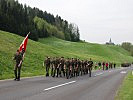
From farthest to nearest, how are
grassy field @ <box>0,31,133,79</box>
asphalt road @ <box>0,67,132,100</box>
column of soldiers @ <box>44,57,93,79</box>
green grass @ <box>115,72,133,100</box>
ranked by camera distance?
grassy field @ <box>0,31,133,79</box> < column of soldiers @ <box>44,57,93,79</box> < green grass @ <box>115,72,133,100</box> < asphalt road @ <box>0,67,132,100</box>

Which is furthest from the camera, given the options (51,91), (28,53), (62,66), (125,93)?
(28,53)

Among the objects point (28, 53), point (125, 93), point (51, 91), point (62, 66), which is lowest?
point (125, 93)

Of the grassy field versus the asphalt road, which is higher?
the grassy field

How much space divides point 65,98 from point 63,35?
171 m

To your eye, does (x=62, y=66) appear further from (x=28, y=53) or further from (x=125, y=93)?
(x=28, y=53)

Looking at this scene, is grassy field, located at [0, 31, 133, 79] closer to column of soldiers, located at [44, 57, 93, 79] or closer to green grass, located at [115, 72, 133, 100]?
column of soldiers, located at [44, 57, 93, 79]

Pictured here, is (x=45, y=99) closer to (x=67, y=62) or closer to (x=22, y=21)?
(x=67, y=62)

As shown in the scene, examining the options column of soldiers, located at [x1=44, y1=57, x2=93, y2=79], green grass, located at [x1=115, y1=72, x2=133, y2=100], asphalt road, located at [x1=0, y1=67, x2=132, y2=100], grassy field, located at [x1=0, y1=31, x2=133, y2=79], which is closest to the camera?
asphalt road, located at [x1=0, y1=67, x2=132, y2=100]

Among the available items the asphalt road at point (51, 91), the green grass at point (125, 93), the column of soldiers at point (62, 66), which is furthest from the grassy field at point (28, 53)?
the green grass at point (125, 93)

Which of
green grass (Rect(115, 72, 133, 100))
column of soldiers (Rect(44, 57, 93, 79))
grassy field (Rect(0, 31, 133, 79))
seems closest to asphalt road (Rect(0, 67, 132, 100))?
green grass (Rect(115, 72, 133, 100))

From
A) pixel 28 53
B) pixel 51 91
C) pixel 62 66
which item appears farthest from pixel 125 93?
pixel 28 53

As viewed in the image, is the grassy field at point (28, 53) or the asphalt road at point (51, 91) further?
the grassy field at point (28, 53)

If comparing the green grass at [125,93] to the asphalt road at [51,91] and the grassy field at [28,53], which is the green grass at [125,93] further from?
the grassy field at [28,53]

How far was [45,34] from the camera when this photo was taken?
149m
